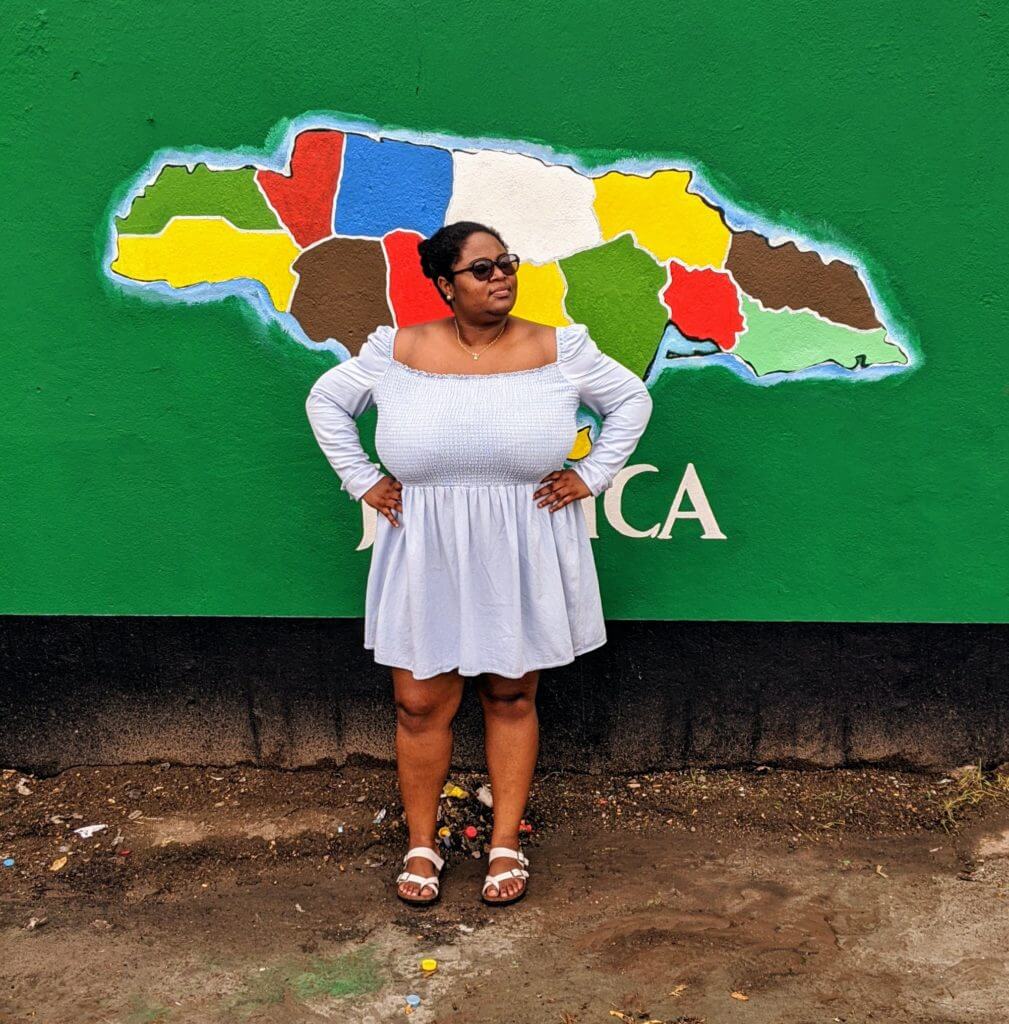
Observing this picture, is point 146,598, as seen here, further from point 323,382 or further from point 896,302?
point 896,302

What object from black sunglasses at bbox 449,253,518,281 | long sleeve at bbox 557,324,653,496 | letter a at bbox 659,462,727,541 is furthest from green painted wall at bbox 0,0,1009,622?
black sunglasses at bbox 449,253,518,281

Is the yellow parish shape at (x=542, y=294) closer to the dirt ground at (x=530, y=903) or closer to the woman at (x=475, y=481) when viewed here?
the woman at (x=475, y=481)

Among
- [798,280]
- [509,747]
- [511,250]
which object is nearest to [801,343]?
[798,280]

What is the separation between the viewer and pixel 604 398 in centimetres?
313

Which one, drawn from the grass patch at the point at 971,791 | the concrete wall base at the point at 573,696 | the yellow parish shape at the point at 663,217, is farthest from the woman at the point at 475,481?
the grass patch at the point at 971,791

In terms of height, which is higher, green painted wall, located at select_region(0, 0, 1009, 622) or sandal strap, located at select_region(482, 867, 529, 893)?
green painted wall, located at select_region(0, 0, 1009, 622)

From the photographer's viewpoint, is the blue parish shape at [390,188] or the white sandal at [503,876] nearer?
the white sandal at [503,876]

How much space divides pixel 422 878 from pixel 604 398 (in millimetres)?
1507

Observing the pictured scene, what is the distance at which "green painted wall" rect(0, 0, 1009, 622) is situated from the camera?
3439 millimetres

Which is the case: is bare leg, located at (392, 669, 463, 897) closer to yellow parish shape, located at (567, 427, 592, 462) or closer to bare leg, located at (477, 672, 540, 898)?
bare leg, located at (477, 672, 540, 898)

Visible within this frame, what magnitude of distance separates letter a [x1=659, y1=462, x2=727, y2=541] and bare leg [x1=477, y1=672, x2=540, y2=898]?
0.79 metres

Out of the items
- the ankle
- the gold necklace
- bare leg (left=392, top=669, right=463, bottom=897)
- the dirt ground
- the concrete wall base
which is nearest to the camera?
the dirt ground

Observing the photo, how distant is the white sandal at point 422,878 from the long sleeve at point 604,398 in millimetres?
1197

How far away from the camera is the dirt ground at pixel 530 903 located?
279 centimetres
